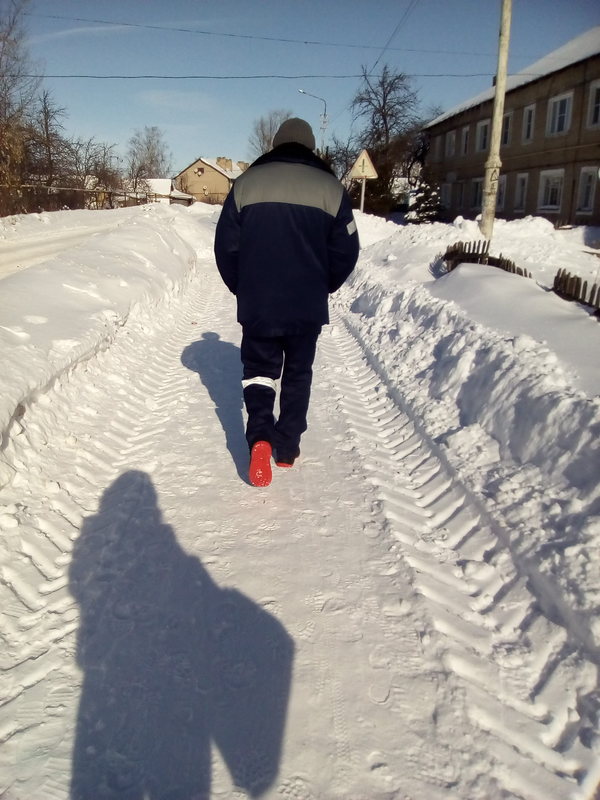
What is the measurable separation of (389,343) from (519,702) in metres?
4.90

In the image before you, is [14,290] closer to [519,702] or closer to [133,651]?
[133,651]

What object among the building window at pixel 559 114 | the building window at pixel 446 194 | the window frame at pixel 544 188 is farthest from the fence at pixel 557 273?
the building window at pixel 446 194

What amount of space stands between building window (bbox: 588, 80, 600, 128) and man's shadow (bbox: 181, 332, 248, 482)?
23963 millimetres

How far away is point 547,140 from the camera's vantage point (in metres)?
26.9

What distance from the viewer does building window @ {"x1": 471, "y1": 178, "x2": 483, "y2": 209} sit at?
34.8m

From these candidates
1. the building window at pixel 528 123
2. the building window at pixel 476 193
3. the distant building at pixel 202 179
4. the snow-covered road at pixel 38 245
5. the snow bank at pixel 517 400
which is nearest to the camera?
the snow bank at pixel 517 400

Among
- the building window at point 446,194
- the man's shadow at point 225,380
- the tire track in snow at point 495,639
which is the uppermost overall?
the building window at point 446,194

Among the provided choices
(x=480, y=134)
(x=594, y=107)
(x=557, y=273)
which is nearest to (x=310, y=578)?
(x=557, y=273)

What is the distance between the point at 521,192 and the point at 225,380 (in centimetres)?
2953

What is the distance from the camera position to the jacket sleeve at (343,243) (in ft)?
10.7

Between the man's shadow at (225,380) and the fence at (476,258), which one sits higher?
the fence at (476,258)

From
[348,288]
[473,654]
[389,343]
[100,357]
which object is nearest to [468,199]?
[348,288]

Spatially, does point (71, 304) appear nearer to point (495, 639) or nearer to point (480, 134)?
point (495, 639)

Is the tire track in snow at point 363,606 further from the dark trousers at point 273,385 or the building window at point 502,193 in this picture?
the building window at point 502,193
